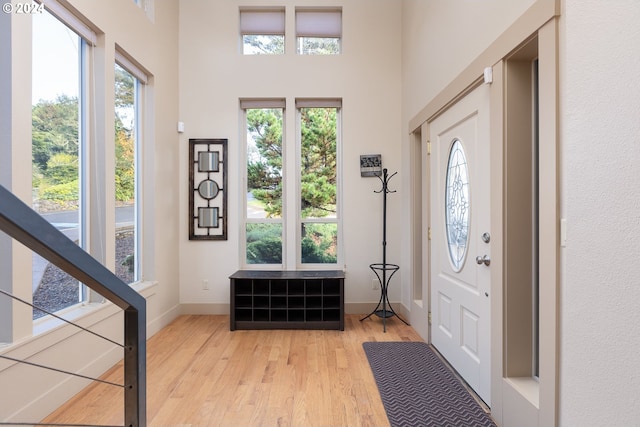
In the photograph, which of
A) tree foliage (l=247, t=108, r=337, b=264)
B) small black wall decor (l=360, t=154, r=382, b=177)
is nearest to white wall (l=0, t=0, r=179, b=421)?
tree foliage (l=247, t=108, r=337, b=264)

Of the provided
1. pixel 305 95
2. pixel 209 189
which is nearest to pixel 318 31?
pixel 305 95

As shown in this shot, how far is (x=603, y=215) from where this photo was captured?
0.87 meters

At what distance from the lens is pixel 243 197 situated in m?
4.42

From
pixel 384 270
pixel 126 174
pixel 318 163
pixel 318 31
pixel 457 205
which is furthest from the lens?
pixel 318 163

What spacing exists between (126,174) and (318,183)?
6.89ft

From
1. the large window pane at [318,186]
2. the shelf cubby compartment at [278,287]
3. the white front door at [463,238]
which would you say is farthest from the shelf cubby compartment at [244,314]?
the white front door at [463,238]

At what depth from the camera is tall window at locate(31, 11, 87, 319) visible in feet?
7.32

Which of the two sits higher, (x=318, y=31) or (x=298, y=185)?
(x=318, y=31)

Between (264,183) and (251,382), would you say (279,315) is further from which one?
(264,183)

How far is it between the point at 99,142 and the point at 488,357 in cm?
314

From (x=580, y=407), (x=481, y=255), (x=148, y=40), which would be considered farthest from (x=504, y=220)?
(x=148, y=40)

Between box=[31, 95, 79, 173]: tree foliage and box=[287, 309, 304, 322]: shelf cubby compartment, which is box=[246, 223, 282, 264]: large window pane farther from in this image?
box=[31, 95, 79, 173]: tree foliage

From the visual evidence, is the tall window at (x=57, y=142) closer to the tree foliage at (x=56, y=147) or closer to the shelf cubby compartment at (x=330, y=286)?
the tree foliage at (x=56, y=147)

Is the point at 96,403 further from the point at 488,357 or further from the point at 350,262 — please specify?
the point at 350,262
